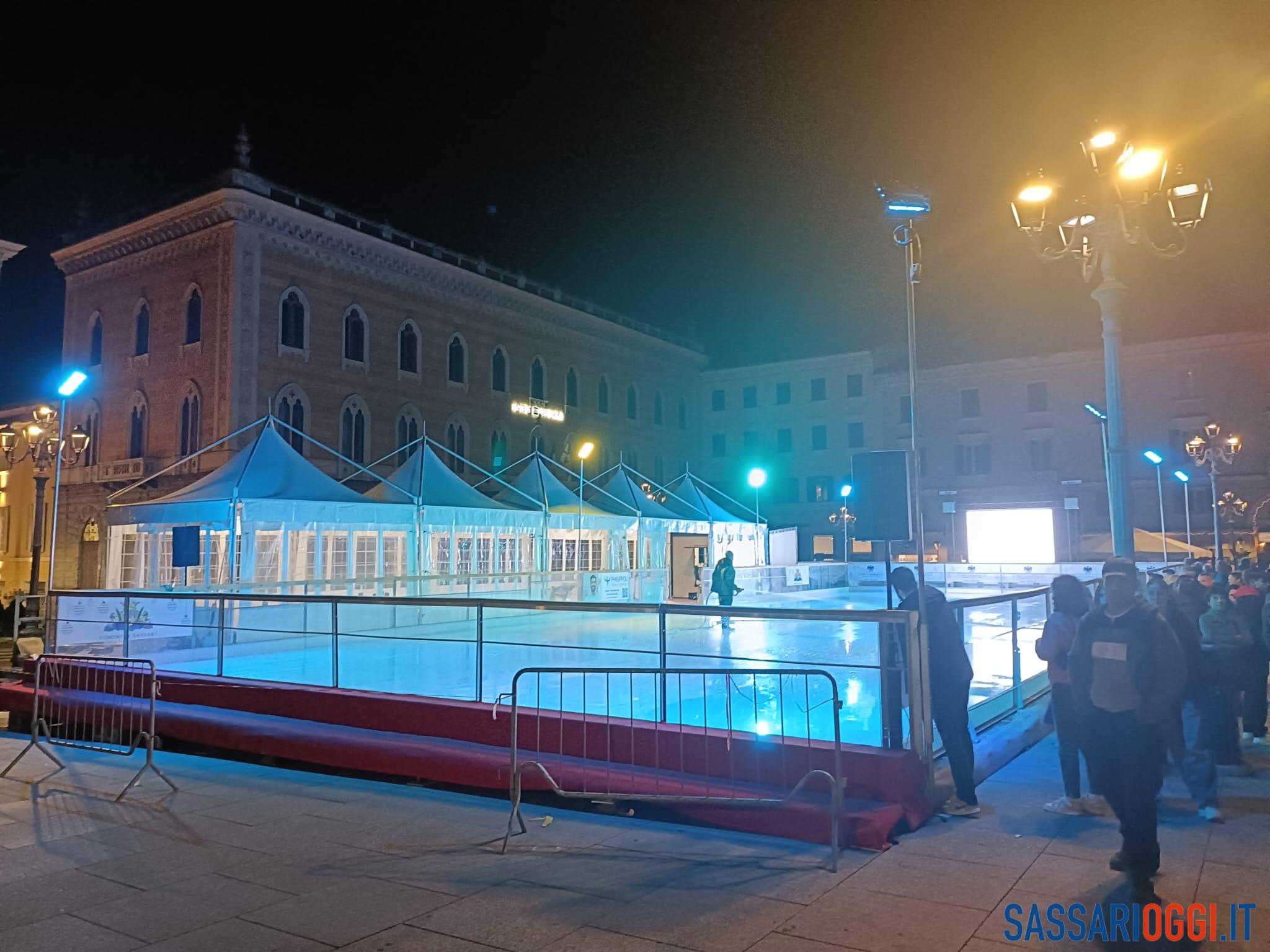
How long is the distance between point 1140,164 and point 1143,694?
685 centimetres

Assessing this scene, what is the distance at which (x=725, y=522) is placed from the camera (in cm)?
3375

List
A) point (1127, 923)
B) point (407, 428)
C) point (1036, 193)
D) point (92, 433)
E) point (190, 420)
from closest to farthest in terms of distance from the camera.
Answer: point (1127, 923)
point (1036, 193)
point (190, 420)
point (92, 433)
point (407, 428)

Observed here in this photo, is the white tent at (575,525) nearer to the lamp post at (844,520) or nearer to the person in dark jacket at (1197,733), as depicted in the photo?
the lamp post at (844,520)

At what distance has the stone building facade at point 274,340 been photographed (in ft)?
95.2

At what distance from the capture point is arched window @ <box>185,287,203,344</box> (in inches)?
1167

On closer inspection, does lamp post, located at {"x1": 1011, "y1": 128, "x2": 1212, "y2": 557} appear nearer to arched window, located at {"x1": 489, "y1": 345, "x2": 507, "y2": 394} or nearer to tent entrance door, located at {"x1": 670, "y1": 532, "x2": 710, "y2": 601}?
tent entrance door, located at {"x1": 670, "y1": 532, "x2": 710, "y2": 601}

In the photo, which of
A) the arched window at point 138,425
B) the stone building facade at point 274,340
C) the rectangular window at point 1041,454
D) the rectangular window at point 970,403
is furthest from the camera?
the rectangular window at point 970,403

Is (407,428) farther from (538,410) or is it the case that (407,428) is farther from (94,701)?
(94,701)

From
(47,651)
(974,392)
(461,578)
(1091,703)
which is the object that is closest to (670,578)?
(461,578)

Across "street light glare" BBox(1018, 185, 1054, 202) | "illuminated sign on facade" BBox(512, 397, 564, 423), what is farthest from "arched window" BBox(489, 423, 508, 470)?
"street light glare" BBox(1018, 185, 1054, 202)

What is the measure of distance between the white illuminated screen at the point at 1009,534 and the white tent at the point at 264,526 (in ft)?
101

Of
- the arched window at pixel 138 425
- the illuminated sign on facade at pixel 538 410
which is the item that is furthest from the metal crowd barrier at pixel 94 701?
the illuminated sign on facade at pixel 538 410

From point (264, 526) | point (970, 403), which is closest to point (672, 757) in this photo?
point (264, 526)

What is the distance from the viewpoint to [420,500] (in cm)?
2220
